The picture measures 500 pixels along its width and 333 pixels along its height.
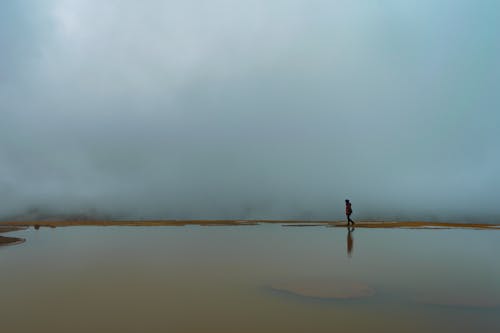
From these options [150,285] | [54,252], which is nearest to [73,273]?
[150,285]

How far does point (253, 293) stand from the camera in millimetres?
12820

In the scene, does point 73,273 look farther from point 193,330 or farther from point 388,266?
point 388,266

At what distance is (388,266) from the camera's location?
58.1 feet

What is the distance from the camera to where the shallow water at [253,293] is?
9.60 meters

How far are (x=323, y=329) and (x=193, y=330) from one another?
2926 mm

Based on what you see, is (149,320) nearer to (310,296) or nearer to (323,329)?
(323,329)

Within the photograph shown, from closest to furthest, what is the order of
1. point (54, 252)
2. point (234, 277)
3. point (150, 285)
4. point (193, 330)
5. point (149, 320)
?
point (193, 330) < point (149, 320) < point (150, 285) < point (234, 277) < point (54, 252)

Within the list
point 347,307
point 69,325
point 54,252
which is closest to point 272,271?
point 347,307

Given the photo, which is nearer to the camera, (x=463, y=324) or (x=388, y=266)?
(x=463, y=324)

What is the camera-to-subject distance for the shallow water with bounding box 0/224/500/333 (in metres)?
9.60

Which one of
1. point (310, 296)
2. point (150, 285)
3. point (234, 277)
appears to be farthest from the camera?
point (234, 277)

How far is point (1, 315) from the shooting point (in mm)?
10195

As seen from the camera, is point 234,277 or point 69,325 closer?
point 69,325

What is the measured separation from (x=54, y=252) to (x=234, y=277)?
1458cm
